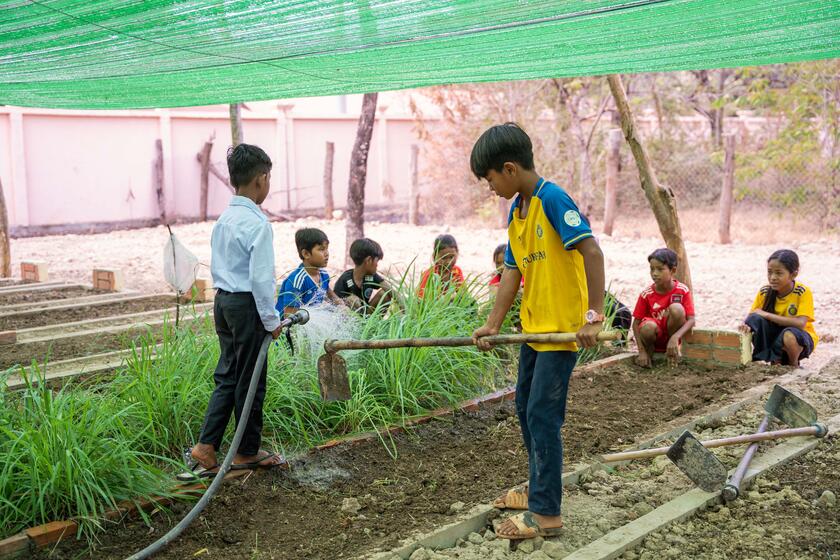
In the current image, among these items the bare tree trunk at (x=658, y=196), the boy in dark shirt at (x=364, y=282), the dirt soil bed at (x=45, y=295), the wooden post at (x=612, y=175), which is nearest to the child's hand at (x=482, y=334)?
the boy in dark shirt at (x=364, y=282)

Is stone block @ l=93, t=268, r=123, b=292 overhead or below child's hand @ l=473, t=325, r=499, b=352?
below

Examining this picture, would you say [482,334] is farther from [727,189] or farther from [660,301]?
[727,189]

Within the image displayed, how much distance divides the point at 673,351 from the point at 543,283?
3227 mm

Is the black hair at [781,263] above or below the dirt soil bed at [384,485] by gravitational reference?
above

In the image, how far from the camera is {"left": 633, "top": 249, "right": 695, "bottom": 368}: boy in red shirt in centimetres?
607

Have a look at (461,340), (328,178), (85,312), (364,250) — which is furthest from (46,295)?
(328,178)

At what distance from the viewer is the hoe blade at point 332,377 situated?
407 centimetres

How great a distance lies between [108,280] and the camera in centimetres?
928

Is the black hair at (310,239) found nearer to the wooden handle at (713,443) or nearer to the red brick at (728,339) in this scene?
the wooden handle at (713,443)

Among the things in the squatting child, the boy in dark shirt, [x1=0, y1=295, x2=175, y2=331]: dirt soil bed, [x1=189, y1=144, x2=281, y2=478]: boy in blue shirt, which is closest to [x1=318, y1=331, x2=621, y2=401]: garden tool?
[x1=189, y1=144, x2=281, y2=478]: boy in blue shirt

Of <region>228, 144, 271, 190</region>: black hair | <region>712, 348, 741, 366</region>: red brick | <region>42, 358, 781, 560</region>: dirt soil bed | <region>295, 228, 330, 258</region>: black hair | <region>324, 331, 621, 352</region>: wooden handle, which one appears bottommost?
<region>42, 358, 781, 560</region>: dirt soil bed

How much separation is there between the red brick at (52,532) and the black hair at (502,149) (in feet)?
6.88

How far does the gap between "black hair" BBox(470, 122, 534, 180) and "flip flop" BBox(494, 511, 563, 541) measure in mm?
1384

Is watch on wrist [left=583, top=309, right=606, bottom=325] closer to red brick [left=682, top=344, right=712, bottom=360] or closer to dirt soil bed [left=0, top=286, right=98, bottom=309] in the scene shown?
red brick [left=682, top=344, right=712, bottom=360]
